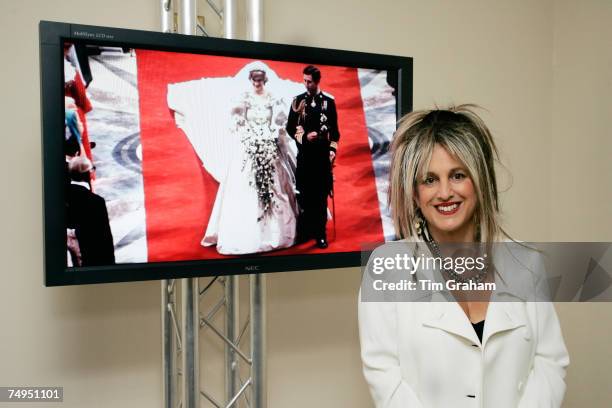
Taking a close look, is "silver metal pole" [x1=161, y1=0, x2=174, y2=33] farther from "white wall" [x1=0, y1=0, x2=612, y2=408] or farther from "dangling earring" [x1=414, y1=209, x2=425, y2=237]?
"dangling earring" [x1=414, y1=209, x2=425, y2=237]

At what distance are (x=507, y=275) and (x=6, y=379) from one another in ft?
6.16

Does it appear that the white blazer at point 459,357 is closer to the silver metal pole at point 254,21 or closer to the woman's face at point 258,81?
the woman's face at point 258,81

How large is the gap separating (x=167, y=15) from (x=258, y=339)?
1329 mm

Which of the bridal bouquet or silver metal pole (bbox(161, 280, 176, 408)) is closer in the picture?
the bridal bouquet

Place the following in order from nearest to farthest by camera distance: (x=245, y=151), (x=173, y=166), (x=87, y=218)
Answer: (x=87, y=218) → (x=173, y=166) → (x=245, y=151)

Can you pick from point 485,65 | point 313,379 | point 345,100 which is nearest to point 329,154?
point 345,100

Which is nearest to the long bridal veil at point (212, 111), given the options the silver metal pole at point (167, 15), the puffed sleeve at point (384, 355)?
the silver metal pole at point (167, 15)

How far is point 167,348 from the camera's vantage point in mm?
2162

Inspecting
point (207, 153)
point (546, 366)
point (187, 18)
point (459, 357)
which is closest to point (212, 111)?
point (207, 153)

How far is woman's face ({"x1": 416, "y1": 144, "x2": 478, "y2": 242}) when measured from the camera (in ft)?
4.90

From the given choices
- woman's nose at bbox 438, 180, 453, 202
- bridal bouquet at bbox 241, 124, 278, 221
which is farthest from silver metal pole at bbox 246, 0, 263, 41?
woman's nose at bbox 438, 180, 453, 202

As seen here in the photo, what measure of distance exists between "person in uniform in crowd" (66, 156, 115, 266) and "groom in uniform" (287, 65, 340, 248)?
2.30 ft

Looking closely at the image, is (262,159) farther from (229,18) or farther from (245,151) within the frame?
(229,18)

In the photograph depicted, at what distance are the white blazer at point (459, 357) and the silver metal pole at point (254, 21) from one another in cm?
121
